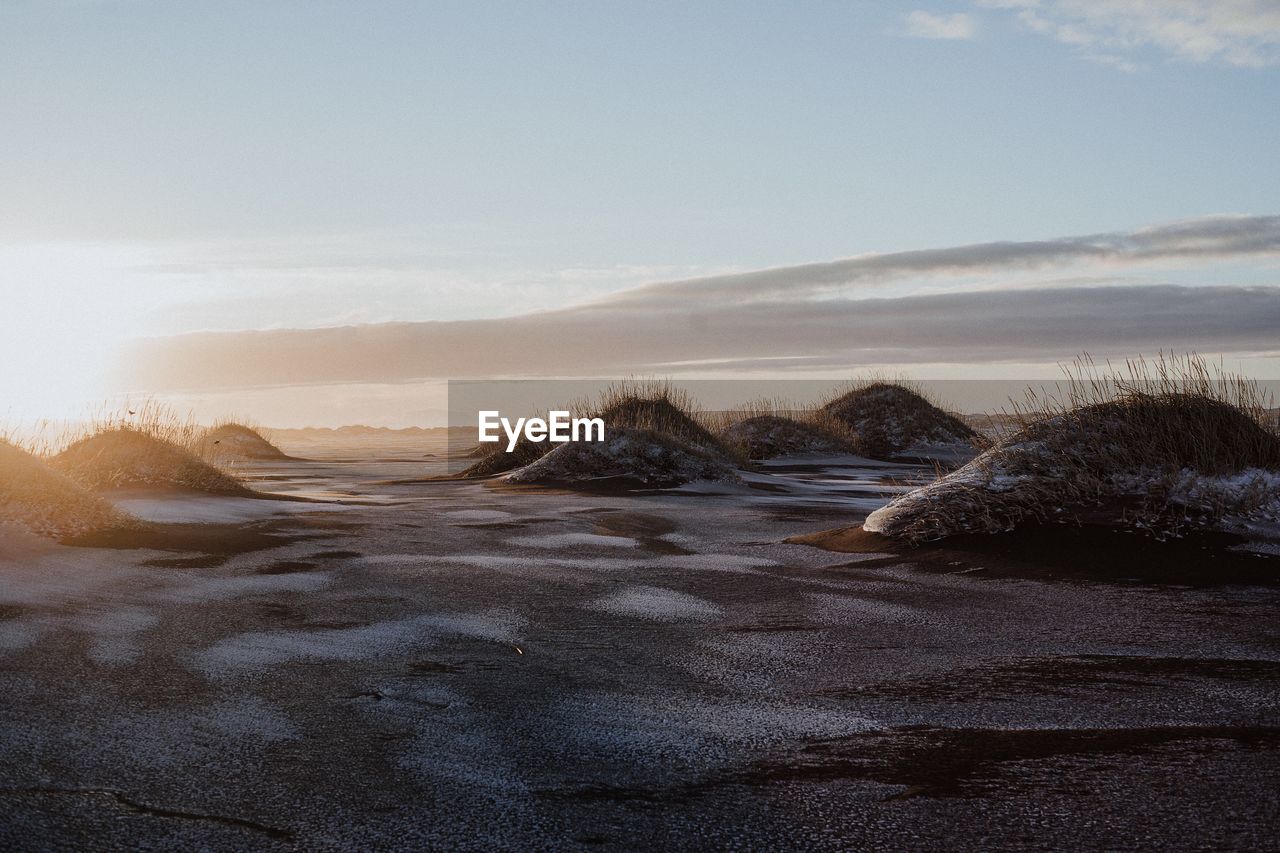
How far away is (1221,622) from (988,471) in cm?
322

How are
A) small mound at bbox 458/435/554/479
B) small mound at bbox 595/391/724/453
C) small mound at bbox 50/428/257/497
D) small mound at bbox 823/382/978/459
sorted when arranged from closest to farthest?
small mound at bbox 50/428/257/497 < small mound at bbox 595/391/724/453 < small mound at bbox 458/435/554/479 < small mound at bbox 823/382/978/459

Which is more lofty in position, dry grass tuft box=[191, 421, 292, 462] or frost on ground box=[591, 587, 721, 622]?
dry grass tuft box=[191, 421, 292, 462]

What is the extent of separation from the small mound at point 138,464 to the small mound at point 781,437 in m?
15.2

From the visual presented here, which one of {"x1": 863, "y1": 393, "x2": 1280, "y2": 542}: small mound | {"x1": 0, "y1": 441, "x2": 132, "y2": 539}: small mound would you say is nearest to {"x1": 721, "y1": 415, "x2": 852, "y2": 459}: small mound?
{"x1": 863, "y1": 393, "x2": 1280, "y2": 542}: small mound

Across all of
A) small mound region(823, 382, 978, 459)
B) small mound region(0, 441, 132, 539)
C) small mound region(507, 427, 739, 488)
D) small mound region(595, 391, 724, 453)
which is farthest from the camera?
small mound region(823, 382, 978, 459)

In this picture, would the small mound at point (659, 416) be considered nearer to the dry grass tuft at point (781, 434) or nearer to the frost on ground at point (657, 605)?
the dry grass tuft at point (781, 434)

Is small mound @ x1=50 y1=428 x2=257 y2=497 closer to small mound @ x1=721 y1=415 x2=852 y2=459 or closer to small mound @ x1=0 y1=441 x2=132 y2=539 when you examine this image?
small mound @ x1=0 y1=441 x2=132 y2=539

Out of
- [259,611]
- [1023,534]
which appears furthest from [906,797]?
[1023,534]

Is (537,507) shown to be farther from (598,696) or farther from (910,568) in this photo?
(598,696)

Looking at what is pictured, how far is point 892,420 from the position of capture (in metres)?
29.5

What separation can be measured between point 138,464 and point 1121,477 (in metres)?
11.0

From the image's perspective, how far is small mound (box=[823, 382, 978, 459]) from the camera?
28891 millimetres

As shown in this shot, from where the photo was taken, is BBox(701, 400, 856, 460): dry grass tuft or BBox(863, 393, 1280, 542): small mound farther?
BBox(701, 400, 856, 460): dry grass tuft

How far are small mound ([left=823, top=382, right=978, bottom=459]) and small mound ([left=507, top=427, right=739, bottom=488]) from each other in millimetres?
12490
